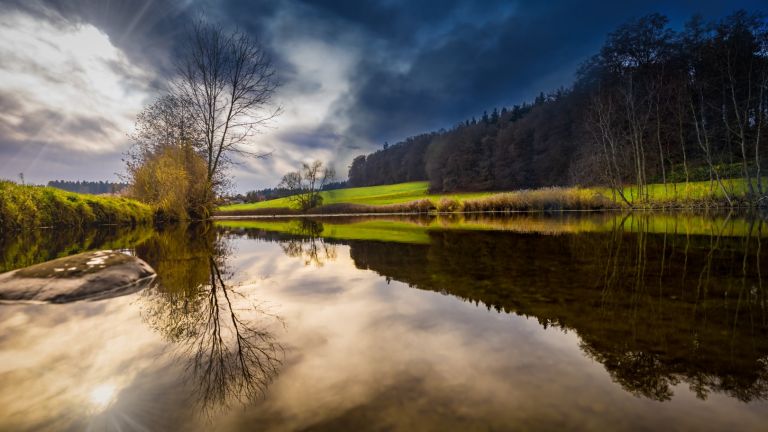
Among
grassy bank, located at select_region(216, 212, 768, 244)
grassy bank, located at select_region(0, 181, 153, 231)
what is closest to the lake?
grassy bank, located at select_region(216, 212, 768, 244)

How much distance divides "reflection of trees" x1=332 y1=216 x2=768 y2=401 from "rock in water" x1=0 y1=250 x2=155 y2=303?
7.99ft

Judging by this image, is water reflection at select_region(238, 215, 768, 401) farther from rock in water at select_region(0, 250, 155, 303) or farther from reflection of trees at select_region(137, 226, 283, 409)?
rock in water at select_region(0, 250, 155, 303)

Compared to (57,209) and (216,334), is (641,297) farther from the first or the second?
(57,209)

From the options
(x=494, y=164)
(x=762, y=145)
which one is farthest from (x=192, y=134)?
(x=494, y=164)

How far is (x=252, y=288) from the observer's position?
3.19 meters

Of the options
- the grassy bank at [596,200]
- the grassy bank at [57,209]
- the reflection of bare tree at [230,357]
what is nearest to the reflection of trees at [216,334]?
the reflection of bare tree at [230,357]

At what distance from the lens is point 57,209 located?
1055cm

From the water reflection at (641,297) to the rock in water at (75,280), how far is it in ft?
8.03

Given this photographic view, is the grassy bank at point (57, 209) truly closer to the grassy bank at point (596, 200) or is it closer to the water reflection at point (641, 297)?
the water reflection at point (641, 297)

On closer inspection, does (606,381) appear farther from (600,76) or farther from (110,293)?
(600,76)

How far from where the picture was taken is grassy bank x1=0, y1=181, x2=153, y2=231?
9148 millimetres

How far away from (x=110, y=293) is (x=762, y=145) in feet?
98.9

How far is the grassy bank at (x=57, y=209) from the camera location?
915 centimetres

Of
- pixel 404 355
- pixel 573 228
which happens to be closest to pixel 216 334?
pixel 404 355
